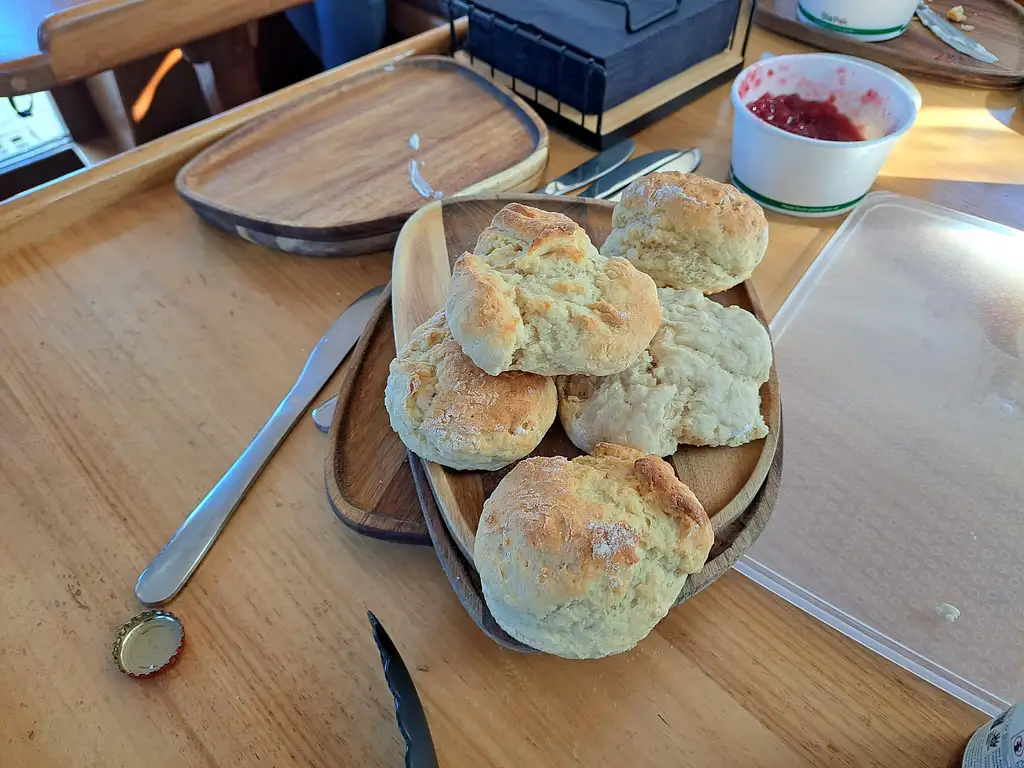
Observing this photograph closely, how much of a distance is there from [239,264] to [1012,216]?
108 centimetres

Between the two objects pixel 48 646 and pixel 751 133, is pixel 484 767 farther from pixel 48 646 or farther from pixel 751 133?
pixel 751 133

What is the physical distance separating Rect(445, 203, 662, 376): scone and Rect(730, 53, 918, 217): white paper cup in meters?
0.41

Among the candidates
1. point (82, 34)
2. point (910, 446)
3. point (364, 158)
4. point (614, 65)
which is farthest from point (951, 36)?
point (82, 34)

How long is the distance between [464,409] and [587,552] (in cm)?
16

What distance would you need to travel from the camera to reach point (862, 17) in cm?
117

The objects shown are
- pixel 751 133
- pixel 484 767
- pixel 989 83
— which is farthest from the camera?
pixel 989 83

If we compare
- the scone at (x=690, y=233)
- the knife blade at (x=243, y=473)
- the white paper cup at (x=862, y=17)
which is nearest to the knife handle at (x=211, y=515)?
the knife blade at (x=243, y=473)

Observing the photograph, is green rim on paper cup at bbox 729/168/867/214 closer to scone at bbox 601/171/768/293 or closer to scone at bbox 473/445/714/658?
scone at bbox 601/171/768/293

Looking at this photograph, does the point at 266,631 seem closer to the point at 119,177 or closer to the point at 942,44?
the point at 119,177

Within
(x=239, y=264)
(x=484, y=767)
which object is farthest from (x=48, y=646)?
(x=239, y=264)

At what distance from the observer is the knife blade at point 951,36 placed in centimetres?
118

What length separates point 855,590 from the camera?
63 cm

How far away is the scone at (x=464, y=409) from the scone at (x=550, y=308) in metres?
0.02

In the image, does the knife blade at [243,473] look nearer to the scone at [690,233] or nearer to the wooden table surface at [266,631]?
the wooden table surface at [266,631]
